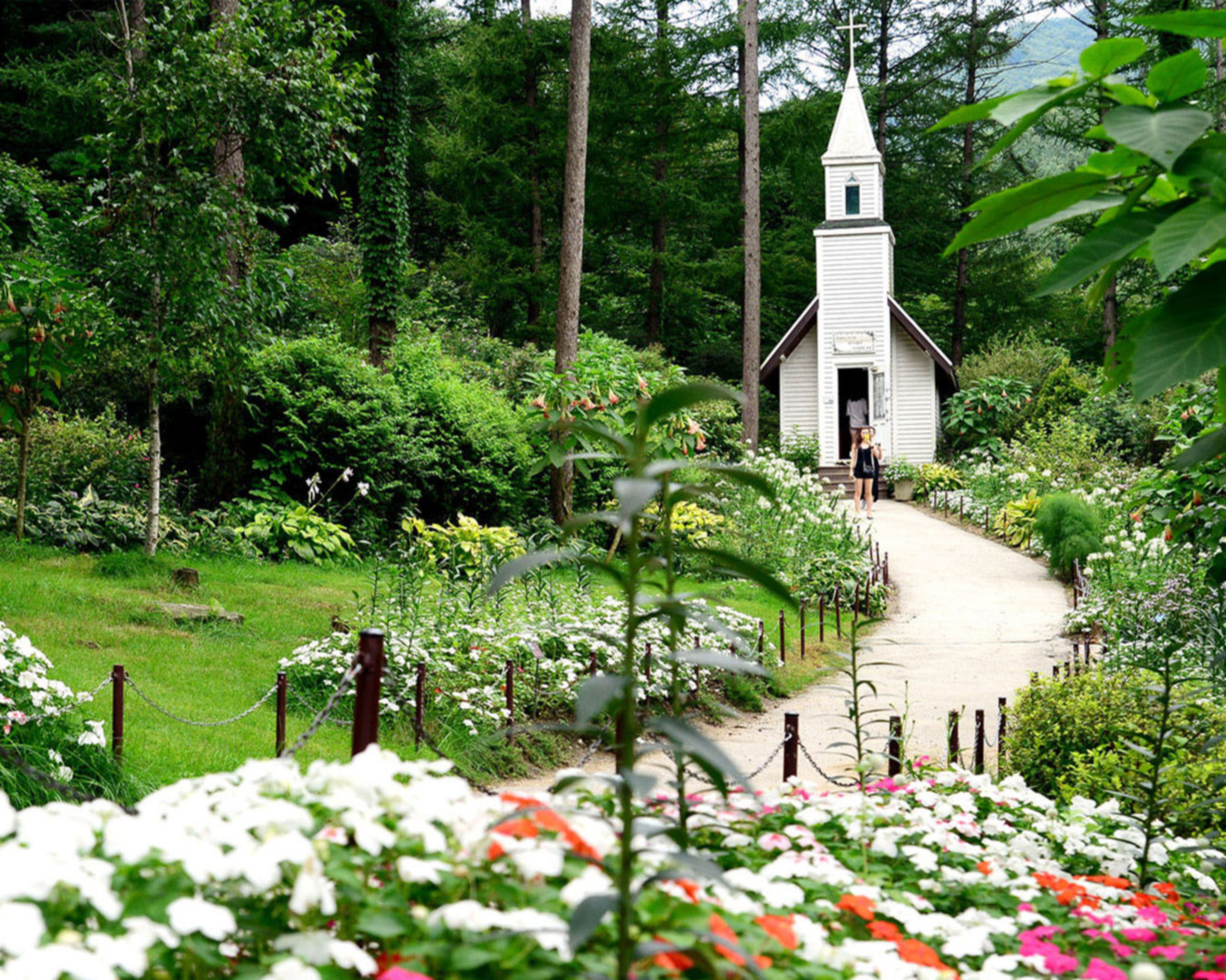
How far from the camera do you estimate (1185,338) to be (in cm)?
159

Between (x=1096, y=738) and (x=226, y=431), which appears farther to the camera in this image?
(x=226, y=431)

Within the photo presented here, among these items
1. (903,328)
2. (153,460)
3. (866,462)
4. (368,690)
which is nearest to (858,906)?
(368,690)

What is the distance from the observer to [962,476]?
78.7ft

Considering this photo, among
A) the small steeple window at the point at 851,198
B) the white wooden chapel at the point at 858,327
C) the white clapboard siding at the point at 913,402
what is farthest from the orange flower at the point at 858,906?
the small steeple window at the point at 851,198

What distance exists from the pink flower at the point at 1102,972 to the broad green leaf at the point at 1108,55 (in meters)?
1.57

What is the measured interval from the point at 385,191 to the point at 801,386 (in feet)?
46.8

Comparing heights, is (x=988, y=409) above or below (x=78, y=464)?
above

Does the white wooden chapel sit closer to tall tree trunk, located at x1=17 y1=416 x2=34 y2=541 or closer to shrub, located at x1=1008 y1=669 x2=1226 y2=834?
tall tree trunk, located at x1=17 y1=416 x2=34 y2=541

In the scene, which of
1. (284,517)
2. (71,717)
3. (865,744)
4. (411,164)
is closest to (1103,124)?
(71,717)

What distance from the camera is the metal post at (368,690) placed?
258 cm

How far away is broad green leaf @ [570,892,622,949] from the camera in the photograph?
139 cm

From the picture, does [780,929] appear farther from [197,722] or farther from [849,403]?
[849,403]

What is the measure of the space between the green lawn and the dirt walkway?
2.78 ft

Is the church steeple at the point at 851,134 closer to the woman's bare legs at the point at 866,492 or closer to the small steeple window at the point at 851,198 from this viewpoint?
the small steeple window at the point at 851,198
